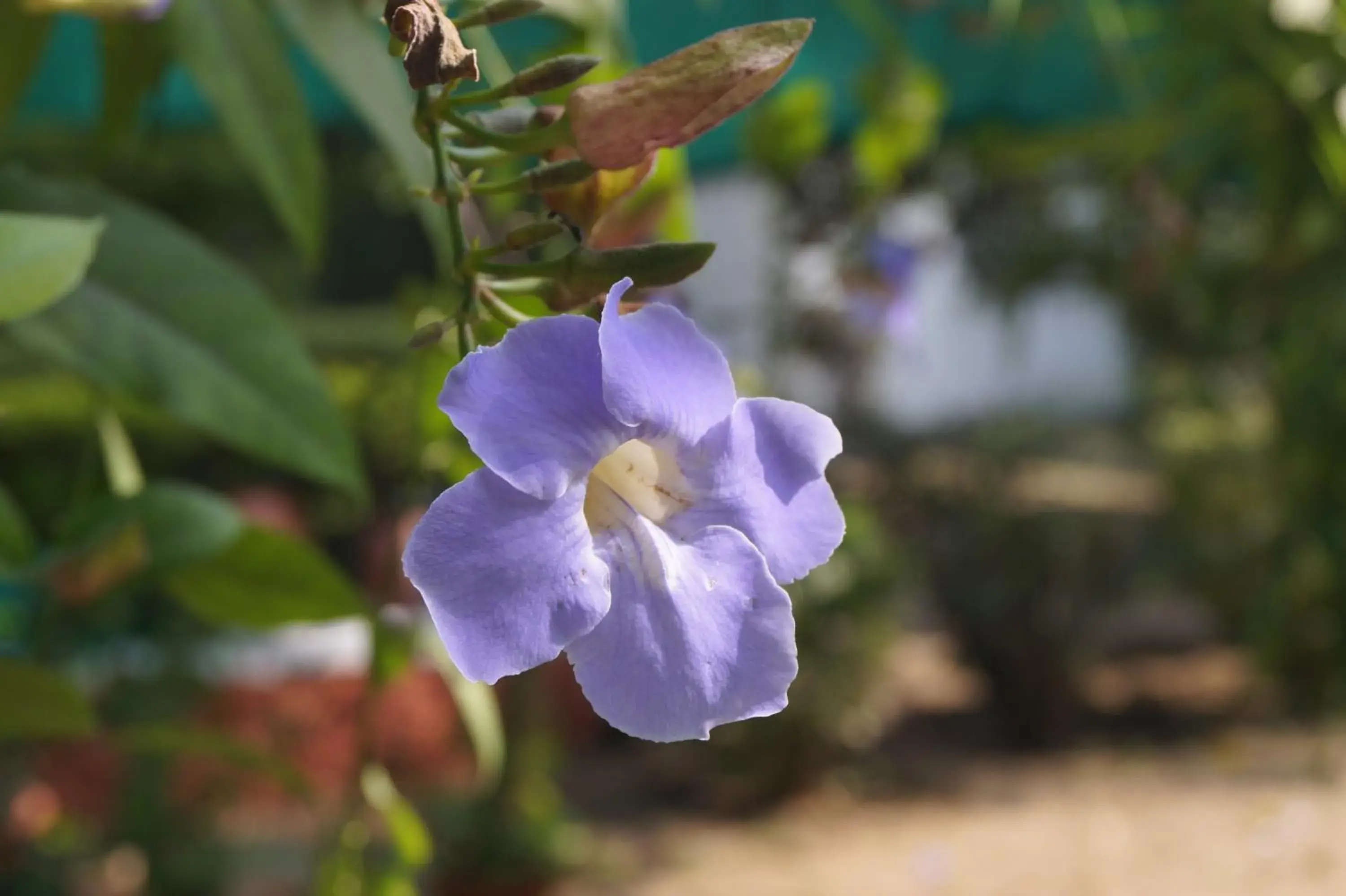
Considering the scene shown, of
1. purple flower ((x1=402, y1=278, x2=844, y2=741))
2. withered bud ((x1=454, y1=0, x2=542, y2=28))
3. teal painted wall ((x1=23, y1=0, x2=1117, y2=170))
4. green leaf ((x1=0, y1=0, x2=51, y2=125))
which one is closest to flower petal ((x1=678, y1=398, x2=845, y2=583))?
purple flower ((x1=402, y1=278, x2=844, y2=741))

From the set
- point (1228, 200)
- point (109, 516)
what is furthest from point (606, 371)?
point (1228, 200)

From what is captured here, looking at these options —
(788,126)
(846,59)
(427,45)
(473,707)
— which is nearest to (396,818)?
(473,707)

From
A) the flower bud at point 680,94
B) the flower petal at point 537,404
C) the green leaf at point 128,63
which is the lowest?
the green leaf at point 128,63

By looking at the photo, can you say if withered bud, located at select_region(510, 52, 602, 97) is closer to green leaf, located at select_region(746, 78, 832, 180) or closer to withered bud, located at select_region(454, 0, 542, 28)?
withered bud, located at select_region(454, 0, 542, 28)

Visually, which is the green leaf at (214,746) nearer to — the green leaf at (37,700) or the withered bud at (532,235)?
the green leaf at (37,700)

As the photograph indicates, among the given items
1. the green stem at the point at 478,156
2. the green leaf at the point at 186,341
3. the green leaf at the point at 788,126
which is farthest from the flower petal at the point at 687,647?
the green leaf at the point at 788,126

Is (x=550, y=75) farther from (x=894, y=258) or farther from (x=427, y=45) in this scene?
(x=894, y=258)

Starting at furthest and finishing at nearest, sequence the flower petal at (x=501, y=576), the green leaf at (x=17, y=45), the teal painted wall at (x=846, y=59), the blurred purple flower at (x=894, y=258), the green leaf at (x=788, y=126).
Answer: the blurred purple flower at (x=894, y=258) → the green leaf at (x=788, y=126) → the teal painted wall at (x=846, y=59) → the green leaf at (x=17, y=45) → the flower petal at (x=501, y=576)
